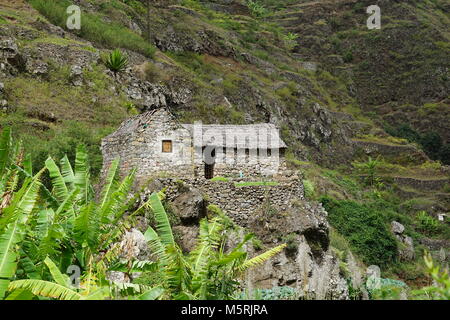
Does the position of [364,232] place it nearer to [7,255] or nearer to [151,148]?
[151,148]

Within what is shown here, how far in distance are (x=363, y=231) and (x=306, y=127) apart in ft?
70.8

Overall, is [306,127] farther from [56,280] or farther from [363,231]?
[56,280]

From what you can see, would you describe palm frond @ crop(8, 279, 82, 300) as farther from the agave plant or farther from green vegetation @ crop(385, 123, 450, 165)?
green vegetation @ crop(385, 123, 450, 165)

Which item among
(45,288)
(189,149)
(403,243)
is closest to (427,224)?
(403,243)

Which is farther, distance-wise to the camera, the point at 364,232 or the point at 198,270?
the point at 364,232

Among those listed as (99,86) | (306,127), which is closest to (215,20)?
(306,127)

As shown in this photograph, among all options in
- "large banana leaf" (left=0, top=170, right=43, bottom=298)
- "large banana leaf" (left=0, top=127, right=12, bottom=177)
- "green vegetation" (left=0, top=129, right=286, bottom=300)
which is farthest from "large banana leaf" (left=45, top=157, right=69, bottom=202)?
"large banana leaf" (left=0, top=170, right=43, bottom=298)

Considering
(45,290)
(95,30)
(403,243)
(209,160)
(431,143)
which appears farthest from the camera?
(431,143)

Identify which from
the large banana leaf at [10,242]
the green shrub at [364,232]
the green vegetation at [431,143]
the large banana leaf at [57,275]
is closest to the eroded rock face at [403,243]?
the green shrub at [364,232]

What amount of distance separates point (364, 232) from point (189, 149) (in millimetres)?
14605

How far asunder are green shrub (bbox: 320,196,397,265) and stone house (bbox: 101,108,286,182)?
1086 centimetres

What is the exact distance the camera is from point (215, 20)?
64000 mm

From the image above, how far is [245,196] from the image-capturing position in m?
16.3

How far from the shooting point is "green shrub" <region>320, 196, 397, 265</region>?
25.3 metres
